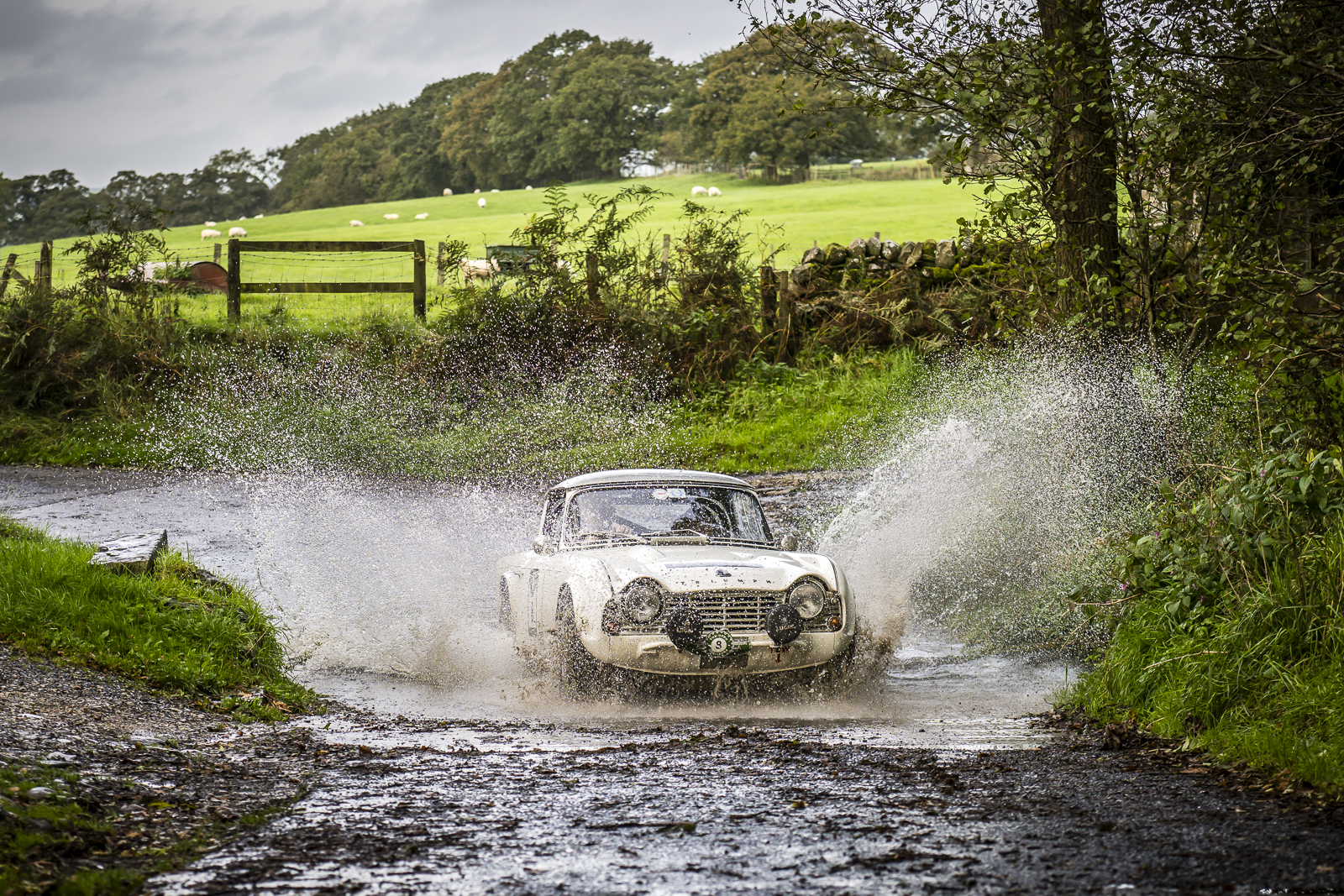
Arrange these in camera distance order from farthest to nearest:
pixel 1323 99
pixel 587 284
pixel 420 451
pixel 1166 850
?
1. pixel 587 284
2. pixel 420 451
3. pixel 1323 99
4. pixel 1166 850

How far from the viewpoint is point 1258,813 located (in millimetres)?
4453

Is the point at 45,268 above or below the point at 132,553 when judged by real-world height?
above

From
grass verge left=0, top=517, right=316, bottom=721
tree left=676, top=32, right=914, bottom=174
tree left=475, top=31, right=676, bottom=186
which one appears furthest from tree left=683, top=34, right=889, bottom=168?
grass verge left=0, top=517, right=316, bottom=721

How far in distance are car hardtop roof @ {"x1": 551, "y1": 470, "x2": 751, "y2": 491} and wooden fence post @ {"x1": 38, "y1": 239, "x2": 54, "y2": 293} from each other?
1619 cm

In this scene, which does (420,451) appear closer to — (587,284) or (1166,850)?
(587,284)

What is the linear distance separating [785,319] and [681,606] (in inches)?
540

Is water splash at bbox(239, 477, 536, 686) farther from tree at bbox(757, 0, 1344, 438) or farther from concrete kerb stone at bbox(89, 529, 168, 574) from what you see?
tree at bbox(757, 0, 1344, 438)

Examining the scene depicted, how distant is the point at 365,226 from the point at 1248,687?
5878cm

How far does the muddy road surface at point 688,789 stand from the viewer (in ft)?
12.6

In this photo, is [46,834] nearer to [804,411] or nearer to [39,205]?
[804,411]

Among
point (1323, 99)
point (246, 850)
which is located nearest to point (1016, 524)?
point (1323, 99)

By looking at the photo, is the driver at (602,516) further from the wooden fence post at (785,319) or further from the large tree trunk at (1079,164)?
the wooden fence post at (785,319)

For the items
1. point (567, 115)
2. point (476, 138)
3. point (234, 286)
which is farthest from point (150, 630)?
point (476, 138)

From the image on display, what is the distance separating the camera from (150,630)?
786cm
